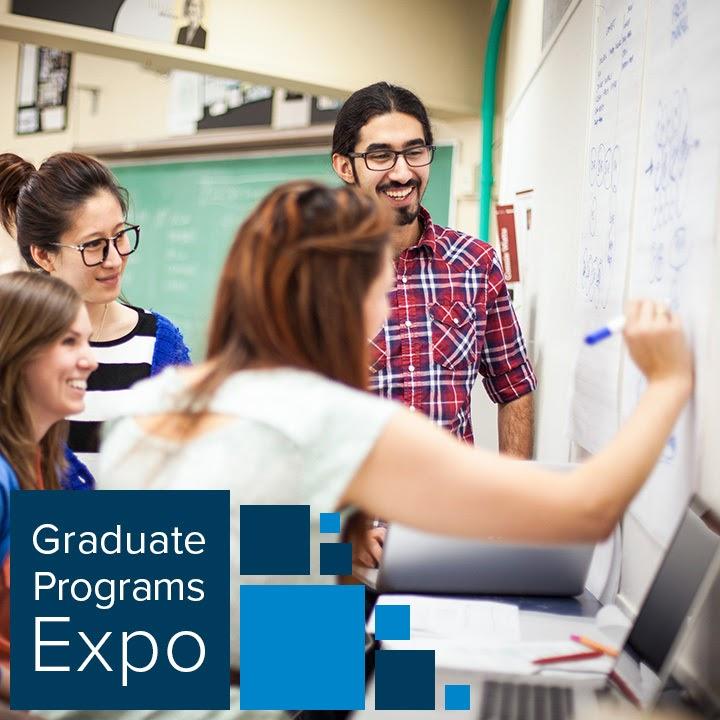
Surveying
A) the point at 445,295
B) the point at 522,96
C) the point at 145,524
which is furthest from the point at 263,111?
the point at 145,524

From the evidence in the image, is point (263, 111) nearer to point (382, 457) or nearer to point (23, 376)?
point (23, 376)

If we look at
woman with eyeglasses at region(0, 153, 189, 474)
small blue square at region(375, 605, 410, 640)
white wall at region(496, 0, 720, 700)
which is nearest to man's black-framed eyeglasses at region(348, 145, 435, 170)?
white wall at region(496, 0, 720, 700)

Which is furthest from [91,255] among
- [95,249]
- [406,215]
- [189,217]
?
[189,217]

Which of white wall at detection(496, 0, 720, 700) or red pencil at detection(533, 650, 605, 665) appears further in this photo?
white wall at detection(496, 0, 720, 700)

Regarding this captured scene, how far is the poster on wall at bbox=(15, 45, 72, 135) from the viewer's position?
5.35 meters

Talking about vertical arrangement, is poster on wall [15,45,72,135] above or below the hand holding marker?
above

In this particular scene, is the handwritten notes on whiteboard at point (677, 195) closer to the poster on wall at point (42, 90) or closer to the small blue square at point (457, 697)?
the small blue square at point (457, 697)

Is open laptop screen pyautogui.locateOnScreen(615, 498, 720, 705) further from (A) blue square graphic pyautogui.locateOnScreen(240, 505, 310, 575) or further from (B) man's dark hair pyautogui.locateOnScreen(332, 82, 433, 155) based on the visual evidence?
(B) man's dark hair pyautogui.locateOnScreen(332, 82, 433, 155)

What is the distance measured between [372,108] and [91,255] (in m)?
0.67

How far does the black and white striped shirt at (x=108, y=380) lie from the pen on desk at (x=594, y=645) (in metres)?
0.97

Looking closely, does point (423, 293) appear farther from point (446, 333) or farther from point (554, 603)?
point (554, 603)

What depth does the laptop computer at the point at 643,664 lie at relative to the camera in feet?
3.48

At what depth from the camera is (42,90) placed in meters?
5.42

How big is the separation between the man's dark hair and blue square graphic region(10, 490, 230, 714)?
1.16 m
